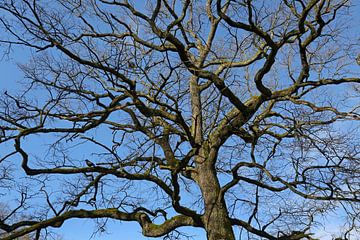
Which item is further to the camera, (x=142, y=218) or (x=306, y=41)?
(x=142, y=218)

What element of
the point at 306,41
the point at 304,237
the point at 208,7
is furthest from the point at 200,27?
the point at 304,237

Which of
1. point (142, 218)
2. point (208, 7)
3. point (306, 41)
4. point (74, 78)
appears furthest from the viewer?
point (208, 7)

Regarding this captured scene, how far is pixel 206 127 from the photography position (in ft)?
26.1

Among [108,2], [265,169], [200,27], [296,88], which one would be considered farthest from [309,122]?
[108,2]

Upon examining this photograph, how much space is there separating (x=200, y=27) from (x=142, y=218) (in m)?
3.90

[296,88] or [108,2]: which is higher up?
[108,2]

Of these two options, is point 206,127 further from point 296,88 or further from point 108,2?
point 108,2

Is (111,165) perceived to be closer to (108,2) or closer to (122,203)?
(122,203)

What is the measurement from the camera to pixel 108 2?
6.61 m

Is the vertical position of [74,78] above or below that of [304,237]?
above

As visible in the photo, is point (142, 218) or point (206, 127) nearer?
point (142, 218)

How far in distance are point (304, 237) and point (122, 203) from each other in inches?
121

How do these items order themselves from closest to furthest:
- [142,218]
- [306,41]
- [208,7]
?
1. [306,41]
2. [142,218]
3. [208,7]

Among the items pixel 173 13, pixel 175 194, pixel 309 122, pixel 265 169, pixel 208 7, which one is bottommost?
pixel 175 194
